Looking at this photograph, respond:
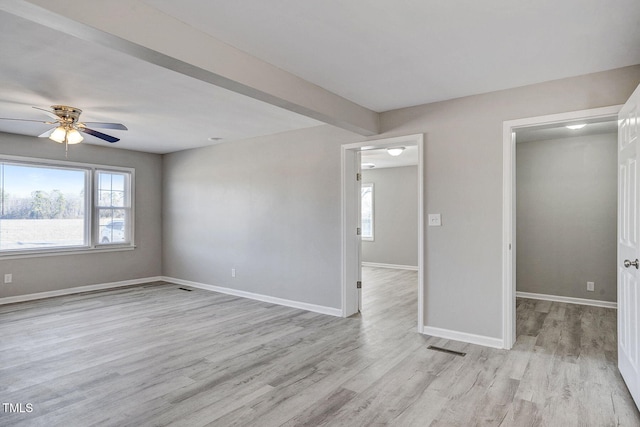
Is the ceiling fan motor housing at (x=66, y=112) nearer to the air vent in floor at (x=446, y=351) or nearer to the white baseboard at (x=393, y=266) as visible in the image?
the air vent in floor at (x=446, y=351)

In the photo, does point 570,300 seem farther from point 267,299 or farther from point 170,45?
point 170,45

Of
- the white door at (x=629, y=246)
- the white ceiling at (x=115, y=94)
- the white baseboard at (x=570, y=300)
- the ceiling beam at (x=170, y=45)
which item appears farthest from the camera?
the white baseboard at (x=570, y=300)

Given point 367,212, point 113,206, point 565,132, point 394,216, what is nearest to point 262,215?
point 113,206

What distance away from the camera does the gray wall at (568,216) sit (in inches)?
197

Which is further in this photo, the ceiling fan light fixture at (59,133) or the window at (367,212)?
the window at (367,212)

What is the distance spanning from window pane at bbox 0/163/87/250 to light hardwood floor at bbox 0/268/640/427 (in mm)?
1214

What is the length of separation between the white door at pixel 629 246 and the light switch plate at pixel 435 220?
147 cm

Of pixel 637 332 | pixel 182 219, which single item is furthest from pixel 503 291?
pixel 182 219

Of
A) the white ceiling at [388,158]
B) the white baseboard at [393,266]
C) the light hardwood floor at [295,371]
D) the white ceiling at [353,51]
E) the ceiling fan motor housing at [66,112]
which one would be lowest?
the light hardwood floor at [295,371]

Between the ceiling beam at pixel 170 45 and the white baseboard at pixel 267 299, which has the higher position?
the ceiling beam at pixel 170 45

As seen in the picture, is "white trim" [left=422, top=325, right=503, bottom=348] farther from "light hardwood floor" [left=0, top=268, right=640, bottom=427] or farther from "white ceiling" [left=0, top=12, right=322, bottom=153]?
"white ceiling" [left=0, top=12, right=322, bottom=153]

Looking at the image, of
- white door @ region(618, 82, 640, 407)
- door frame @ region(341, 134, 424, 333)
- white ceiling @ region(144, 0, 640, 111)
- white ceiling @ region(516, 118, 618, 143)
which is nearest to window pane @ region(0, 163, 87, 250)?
door frame @ region(341, 134, 424, 333)

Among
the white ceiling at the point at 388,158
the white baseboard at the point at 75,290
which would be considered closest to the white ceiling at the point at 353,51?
the white ceiling at the point at 388,158

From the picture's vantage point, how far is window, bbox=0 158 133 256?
5.36 m
